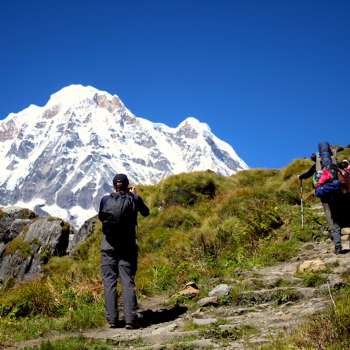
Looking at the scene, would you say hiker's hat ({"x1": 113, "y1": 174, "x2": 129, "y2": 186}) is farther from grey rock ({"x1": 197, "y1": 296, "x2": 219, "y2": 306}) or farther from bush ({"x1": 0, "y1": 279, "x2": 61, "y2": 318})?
bush ({"x1": 0, "y1": 279, "x2": 61, "y2": 318})

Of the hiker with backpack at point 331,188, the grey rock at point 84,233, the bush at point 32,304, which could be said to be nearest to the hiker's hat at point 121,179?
the bush at point 32,304

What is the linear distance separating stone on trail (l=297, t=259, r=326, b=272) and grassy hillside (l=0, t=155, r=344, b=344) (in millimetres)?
1573

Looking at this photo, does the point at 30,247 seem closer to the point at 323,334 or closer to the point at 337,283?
the point at 337,283

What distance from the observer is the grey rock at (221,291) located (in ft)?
30.9

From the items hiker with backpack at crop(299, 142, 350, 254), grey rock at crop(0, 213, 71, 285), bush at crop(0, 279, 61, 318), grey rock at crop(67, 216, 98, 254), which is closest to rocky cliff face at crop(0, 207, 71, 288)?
grey rock at crop(0, 213, 71, 285)

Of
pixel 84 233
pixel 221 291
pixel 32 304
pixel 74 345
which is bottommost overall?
pixel 74 345

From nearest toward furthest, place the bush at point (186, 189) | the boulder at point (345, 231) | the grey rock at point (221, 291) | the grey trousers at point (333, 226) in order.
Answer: the grey rock at point (221, 291) < the grey trousers at point (333, 226) < the boulder at point (345, 231) < the bush at point (186, 189)

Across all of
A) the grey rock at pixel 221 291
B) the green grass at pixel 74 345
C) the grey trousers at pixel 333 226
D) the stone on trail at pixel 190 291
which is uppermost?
the grey trousers at pixel 333 226

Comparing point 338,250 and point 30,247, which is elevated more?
point 30,247

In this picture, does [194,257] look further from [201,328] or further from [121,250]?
[201,328]

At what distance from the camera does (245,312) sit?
842 cm

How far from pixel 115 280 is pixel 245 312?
2.17 m

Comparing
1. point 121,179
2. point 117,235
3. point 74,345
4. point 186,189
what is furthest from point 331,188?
point 186,189

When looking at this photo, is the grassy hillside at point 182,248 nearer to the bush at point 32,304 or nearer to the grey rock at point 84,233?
the bush at point 32,304
